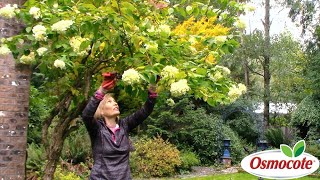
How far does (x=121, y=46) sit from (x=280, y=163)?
2422mm

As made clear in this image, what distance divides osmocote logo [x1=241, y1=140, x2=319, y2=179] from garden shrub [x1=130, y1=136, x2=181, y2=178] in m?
6.42

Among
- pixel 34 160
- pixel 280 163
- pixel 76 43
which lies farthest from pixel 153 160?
pixel 76 43

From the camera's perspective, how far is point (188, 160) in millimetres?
12312

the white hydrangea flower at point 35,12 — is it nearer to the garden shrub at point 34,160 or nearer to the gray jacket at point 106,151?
the gray jacket at point 106,151

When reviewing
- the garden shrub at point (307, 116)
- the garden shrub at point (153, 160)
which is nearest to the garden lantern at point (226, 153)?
the garden shrub at point (153, 160)

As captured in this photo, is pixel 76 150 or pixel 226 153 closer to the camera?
pixel 76 150

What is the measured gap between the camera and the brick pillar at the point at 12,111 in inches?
142

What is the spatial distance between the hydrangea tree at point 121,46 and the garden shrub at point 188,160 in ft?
Answer: 27.3

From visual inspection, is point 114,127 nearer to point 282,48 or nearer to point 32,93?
point 32,93

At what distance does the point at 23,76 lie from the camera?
375 centimetres

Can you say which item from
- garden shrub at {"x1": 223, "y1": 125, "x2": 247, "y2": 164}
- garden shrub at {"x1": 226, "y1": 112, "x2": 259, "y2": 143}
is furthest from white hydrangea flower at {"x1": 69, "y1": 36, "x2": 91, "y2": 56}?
garden shrub at {"x1": 226, "y1": 112, "x2": 259, "y2": 143}

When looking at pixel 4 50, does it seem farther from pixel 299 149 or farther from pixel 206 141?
pixel 206 141

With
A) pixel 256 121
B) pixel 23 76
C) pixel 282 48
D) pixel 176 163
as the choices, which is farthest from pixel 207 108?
pixel 23 76

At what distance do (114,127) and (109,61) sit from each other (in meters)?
0.71
